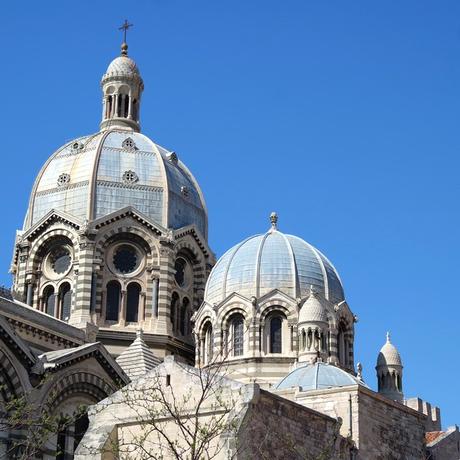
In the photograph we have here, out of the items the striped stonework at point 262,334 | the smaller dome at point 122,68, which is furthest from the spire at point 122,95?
the striped stonework at point 262,334

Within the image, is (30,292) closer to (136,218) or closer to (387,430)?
(136,218)

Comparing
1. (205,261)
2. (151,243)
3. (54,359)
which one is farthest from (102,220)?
(54,359)

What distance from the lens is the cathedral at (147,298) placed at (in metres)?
36.3

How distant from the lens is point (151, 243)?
49.8 m

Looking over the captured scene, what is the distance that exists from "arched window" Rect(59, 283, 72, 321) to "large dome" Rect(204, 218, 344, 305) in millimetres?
6630

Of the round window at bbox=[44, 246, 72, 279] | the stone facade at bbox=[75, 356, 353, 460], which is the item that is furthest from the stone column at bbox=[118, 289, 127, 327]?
the stone facade at bbox=[75, 356, 353, 460]

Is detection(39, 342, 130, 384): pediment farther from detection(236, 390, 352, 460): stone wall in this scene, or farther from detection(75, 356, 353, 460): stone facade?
detection(236, 390, 352, 460): stone wall

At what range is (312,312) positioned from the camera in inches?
1738

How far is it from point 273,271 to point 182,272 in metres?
6.60

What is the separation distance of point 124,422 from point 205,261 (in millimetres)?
23674

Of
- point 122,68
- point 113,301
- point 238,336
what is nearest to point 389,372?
point 238,336

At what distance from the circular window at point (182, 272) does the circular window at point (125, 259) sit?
7.20ft

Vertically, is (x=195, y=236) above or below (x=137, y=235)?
above

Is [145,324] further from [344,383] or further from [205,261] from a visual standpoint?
[344,383]
